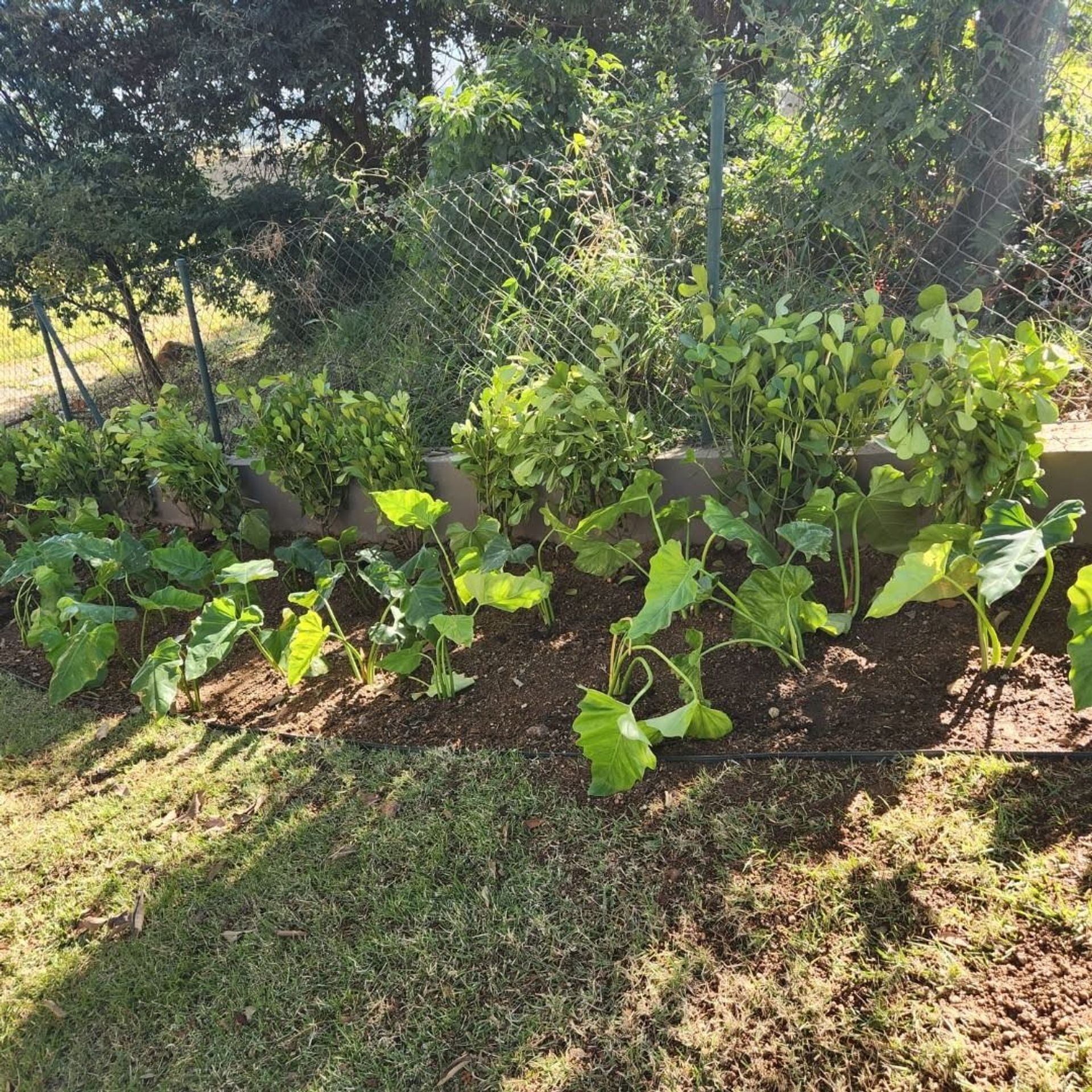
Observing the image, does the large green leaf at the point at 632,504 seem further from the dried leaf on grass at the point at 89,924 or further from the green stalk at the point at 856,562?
the dried leaf on grass at the point at 89,924

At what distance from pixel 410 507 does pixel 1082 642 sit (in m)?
1.94

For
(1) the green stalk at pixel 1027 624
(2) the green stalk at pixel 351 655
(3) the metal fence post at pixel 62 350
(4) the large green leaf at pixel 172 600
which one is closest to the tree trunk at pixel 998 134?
(1) the green stalk at pixel 1027 624

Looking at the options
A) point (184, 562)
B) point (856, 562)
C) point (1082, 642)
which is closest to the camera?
point (1082, 642)

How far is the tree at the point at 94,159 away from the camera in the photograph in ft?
16.8

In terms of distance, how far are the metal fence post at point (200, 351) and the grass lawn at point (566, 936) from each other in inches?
102

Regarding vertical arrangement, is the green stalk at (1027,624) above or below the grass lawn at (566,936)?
above

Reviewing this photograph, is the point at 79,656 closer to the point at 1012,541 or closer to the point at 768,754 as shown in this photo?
the point at 768,754

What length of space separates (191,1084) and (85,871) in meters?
0.82

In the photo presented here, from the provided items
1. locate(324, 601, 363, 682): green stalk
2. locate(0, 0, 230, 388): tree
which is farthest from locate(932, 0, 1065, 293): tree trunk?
locate(0, 0, 230, 388): tree

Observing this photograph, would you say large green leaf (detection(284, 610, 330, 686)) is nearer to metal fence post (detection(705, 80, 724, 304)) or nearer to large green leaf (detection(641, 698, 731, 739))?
large green leaf (detection(641, 698, 731, 739))

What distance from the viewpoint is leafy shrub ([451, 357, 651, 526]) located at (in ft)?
8.09

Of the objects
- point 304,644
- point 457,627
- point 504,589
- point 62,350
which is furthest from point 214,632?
point 62,350

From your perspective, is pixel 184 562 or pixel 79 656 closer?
pixel 79 656

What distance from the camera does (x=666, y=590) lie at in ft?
6.33
